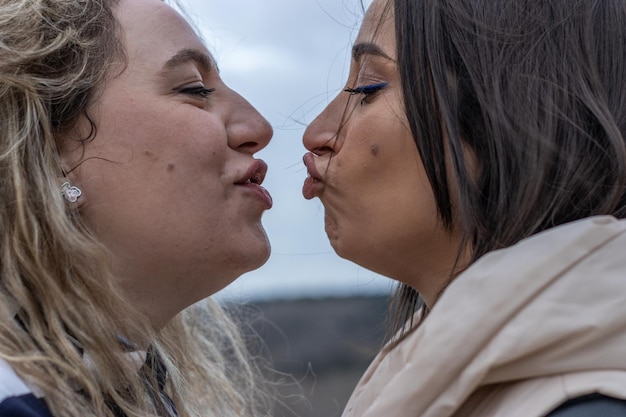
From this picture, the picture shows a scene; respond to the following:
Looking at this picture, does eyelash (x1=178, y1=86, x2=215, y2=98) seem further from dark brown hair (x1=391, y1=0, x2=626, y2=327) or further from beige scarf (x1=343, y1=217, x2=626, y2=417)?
beige scarf (x1=343, y1=217, x2=626, y2=417)

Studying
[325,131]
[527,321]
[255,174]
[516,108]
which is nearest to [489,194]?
[516,108]

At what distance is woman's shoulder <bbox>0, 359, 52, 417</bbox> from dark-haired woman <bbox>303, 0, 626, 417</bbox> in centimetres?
Result: 69

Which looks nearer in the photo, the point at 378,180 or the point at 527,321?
the point at 527,321

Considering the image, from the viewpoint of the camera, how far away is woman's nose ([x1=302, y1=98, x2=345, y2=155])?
227 centimetres

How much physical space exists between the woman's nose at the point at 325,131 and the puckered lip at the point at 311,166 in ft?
0.05

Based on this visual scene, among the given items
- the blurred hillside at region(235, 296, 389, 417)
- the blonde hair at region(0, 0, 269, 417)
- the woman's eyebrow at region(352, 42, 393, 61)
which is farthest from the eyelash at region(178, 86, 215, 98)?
the blurred hillside at region(235, 296, 389, 417)

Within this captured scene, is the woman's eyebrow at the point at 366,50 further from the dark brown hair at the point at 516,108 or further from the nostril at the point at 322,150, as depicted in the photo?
the nostril at the point at 322,150

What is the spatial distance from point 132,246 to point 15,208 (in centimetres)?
31

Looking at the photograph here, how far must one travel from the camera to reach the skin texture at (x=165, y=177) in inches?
88.6

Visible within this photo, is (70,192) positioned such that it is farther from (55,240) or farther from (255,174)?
(255,174)

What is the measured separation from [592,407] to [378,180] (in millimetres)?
796

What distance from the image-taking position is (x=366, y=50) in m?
2.23

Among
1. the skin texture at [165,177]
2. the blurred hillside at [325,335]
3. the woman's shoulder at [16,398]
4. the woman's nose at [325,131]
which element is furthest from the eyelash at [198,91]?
the blurred hillside at [325,335]

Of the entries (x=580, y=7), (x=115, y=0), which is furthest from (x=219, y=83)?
(x=580, y=7)
